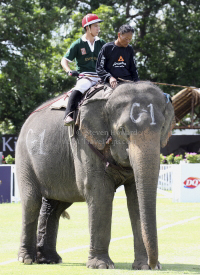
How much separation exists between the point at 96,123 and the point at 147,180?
125 centimetres

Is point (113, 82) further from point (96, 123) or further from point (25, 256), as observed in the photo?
point (25, 256)

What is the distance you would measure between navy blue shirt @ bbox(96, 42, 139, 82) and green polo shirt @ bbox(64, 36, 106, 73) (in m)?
0.65

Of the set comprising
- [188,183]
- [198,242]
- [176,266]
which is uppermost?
[176,266]

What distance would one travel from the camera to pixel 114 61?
7.76 metres

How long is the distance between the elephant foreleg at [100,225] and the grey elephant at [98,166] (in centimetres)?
1

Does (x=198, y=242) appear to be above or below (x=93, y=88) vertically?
below

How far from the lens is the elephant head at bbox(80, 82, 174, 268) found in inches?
256

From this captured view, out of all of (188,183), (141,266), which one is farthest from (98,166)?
(188,183)

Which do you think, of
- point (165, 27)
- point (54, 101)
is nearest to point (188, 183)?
point (54, 101)

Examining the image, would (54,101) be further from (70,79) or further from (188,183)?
(70,79)

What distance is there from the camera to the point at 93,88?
777 cm

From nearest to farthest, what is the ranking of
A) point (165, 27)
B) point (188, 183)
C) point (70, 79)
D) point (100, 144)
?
point (100, 144)
point (188, 183)
point (70, 79)
point (165, 27)

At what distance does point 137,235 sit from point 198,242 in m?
3.20

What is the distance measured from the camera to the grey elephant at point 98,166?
6.71 metres
